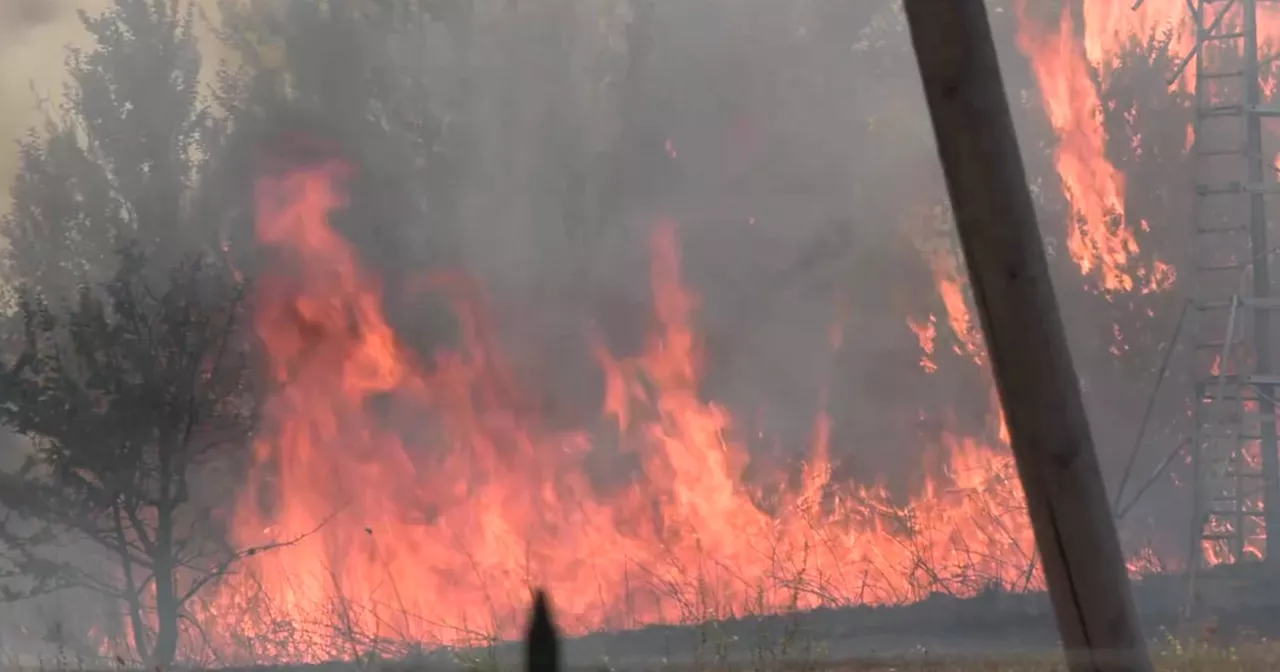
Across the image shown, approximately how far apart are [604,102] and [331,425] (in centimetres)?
104

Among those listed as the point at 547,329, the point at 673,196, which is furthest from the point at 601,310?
the point at 673,196

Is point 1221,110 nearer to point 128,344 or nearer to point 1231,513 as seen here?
point 1231,513

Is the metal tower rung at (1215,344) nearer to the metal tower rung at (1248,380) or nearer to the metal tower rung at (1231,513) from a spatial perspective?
the metal tower rung at (1248,380)

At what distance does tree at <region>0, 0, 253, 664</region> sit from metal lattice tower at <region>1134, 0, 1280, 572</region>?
2303 mm

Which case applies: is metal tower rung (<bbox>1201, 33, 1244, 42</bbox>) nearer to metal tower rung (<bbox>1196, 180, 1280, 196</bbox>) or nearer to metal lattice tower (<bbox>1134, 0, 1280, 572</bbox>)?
metal lattice tower (<bbox>1134, 0, 1280, 572</bbox>)

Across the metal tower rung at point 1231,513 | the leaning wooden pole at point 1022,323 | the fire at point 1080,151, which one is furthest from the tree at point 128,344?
the metal tower rung at point 1231,513

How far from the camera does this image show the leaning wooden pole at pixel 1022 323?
1.27 metres

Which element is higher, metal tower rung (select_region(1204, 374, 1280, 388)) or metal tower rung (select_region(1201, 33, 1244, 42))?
metal tower rung (select_region(1201, 33, 1244, 42))

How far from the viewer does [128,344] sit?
228 cm

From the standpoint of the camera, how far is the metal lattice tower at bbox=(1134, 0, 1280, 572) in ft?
7.00

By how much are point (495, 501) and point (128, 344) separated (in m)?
0.99

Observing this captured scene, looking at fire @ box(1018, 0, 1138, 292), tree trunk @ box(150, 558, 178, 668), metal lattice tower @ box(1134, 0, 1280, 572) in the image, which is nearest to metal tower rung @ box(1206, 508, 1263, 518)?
metal lattice tower @ box(1134, 0, 1280, 572)

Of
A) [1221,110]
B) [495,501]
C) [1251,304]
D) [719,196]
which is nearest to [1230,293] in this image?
[1251,304]

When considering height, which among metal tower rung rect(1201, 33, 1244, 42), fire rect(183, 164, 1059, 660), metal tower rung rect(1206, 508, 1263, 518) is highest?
metal tower rung rect(1201, 33, 1244, 42)
